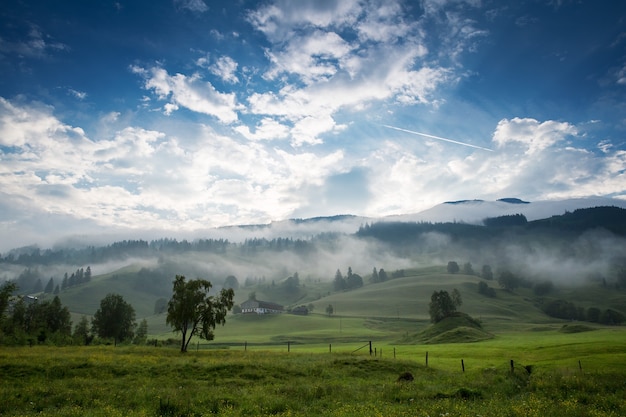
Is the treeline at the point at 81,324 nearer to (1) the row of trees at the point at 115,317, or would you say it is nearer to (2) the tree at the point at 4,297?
(1) the row of trees at the point at 115,317

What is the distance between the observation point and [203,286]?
209 feet

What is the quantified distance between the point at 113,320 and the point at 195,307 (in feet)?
211

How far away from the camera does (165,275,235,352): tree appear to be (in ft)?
201

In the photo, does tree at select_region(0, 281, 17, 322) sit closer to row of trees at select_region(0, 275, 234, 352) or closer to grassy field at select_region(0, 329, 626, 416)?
row of trees at select_region(0, 275, 234, 352)

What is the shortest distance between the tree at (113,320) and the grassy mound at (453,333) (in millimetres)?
96028

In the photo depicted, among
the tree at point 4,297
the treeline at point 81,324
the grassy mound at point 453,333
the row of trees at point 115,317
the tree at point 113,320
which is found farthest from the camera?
the grassy mound at point 453,333

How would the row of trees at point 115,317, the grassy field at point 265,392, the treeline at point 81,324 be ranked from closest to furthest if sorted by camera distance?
the grassy field at point 265,392 < the row of trees at point 115,317 < the treeline at point 81,324

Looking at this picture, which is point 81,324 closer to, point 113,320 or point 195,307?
point 113,320

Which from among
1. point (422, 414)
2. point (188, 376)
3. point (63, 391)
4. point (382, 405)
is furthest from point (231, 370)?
point (422, 414)

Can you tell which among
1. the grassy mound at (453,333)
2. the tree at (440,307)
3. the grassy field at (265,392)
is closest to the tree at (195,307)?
the grassy field at (265,392)

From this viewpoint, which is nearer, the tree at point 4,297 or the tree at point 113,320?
the tree at point 4,297

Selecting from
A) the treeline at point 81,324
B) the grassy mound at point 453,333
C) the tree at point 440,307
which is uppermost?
the treeline at point 81,324

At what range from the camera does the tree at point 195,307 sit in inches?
2409

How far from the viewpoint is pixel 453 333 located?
12081 centimetres
